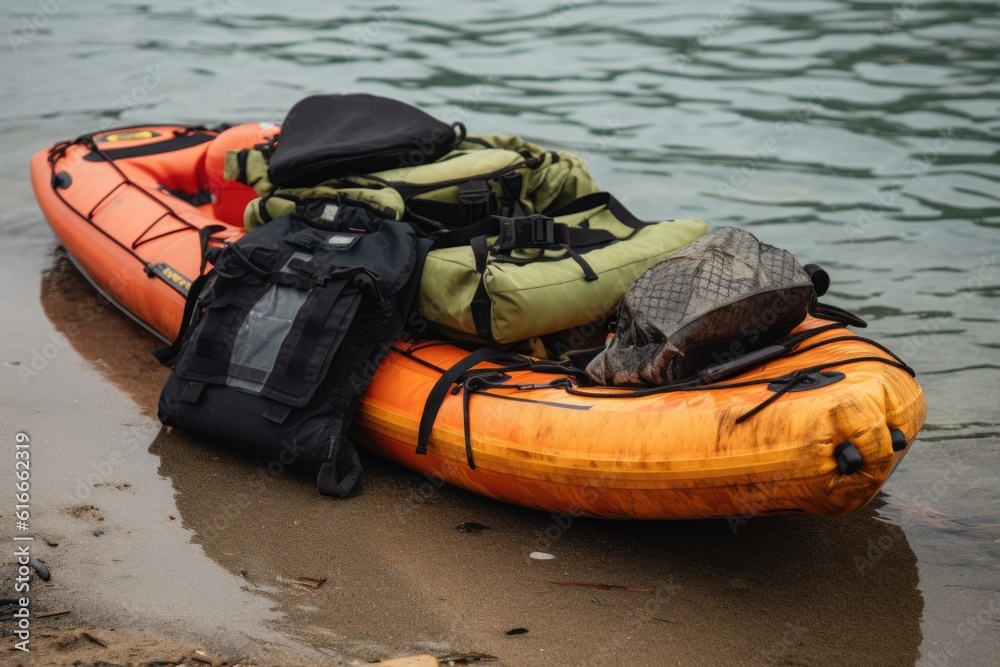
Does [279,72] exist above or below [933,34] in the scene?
below

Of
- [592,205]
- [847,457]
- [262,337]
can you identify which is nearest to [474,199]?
[592,205]

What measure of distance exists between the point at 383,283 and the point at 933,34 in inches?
393

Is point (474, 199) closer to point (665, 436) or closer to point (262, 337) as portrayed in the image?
point (262, 337)

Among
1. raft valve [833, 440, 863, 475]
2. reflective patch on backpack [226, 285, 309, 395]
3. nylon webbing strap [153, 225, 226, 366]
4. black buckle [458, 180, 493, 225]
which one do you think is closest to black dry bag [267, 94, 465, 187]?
black buckle [458, 180, 493, 225]

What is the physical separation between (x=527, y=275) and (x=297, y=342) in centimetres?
Answer: 84

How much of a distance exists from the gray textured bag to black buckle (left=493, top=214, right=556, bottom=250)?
508 millimetres

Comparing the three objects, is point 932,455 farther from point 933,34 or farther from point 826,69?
point 933,34

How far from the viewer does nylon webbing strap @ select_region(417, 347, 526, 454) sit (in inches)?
136

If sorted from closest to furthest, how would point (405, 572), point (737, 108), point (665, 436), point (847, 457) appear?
point (847, 457), point (665, 436), point (405, 572), point (737, 108)

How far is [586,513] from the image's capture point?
3.26 metres

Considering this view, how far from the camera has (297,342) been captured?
3.49m

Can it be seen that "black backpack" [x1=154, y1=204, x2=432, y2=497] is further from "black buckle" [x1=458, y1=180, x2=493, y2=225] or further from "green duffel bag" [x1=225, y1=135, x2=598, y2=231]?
"black buckle" [x1=458, y1=180, x2=493, y2=225]

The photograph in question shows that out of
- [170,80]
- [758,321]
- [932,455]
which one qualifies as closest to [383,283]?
[758,321]

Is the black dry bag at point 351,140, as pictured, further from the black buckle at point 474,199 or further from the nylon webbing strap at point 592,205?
the nylon webbing strap at point 592,205
